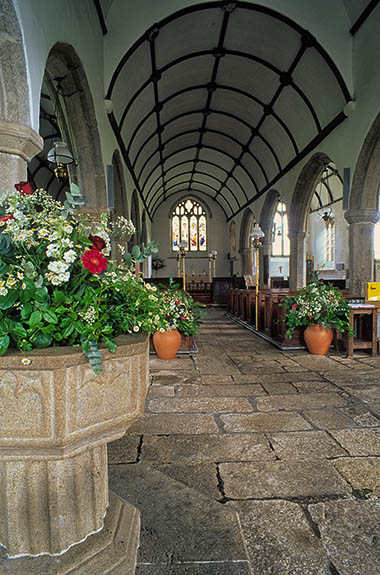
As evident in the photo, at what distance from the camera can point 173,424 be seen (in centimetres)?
257

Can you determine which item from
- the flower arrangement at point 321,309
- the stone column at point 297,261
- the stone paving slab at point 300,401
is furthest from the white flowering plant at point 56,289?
the stone column at point 297,261

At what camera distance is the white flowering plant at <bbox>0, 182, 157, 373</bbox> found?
1.12 metres

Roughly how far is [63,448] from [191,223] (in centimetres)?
2129

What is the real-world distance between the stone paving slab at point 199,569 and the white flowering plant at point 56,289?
0.74m

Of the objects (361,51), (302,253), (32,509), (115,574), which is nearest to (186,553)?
(115,574)

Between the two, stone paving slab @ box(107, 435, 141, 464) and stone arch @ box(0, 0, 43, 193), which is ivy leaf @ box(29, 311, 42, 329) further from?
stone arch @ box(0, 0, 43, 193)

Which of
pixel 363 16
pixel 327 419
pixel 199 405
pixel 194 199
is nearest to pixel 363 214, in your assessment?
pixel 363 16

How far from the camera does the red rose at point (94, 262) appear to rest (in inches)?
44.2

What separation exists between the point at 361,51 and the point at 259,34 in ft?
6.73

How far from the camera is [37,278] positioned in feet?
3.87

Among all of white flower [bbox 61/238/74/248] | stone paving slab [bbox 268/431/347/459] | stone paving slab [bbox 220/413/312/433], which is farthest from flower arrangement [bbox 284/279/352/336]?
white flower [bbox 61/238/74/248]

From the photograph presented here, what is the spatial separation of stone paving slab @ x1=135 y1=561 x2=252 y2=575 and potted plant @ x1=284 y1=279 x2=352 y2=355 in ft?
12.7

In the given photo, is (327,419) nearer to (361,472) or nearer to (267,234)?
(361,472)

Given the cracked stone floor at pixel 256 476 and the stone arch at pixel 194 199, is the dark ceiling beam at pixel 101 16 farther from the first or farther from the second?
the stone arch at pixel 194 199
